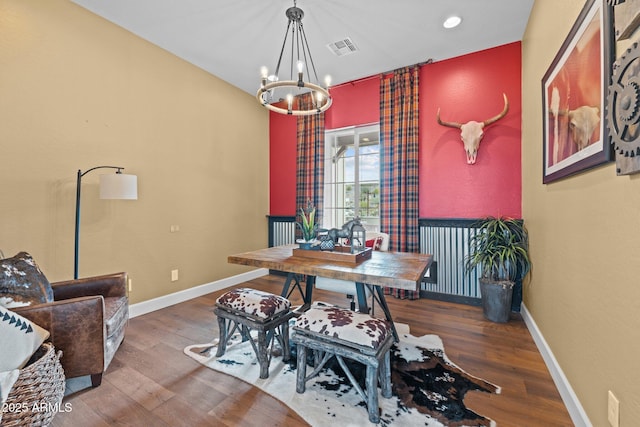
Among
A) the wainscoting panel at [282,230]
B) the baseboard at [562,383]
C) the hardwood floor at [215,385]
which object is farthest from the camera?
the wainscoting panel at [282,230]

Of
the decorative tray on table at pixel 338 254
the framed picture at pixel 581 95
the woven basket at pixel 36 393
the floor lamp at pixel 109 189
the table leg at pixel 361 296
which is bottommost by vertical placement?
the woven basket at pixel 36 393

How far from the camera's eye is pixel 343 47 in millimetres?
3178

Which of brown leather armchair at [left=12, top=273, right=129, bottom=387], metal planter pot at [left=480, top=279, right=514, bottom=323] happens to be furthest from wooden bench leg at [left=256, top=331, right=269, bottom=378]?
metal planter pot at [left=480, top=279, right=514, bottom=323]

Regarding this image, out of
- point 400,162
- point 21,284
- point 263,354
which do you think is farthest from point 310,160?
point 21,284

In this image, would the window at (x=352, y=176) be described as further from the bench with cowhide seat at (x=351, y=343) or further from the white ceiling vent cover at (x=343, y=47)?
the bench with cowhide seat at (x=351, y=343)

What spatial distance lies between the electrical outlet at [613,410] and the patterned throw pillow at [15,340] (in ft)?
8.73

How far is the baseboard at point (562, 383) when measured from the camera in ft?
4.61

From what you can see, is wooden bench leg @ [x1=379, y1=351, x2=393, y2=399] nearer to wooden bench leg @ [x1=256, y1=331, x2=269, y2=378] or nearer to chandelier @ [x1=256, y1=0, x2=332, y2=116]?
wooden bench leg @ [x1=256, y1=331, x2=269, y2=378]

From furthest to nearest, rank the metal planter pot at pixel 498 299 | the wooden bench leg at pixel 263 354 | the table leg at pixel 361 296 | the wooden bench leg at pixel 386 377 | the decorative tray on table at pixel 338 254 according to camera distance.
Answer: the metal planter pot at pixel 498 299 → the table leg at pixel 361 296 → the decorative tray on table at pixel 338 254 → the wooden bench leg at pixel 263 354 → the wooden bench leg at pixel 386 377

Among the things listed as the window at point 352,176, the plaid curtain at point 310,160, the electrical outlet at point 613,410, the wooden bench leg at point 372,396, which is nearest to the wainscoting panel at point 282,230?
the plaid curtain at point 310,160

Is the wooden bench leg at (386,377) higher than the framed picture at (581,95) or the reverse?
the reverse

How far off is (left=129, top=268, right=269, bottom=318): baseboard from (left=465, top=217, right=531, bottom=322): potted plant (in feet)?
10.7

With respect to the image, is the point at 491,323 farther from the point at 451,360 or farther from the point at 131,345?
the point at 131,345

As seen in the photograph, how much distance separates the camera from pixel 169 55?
3.27 m
